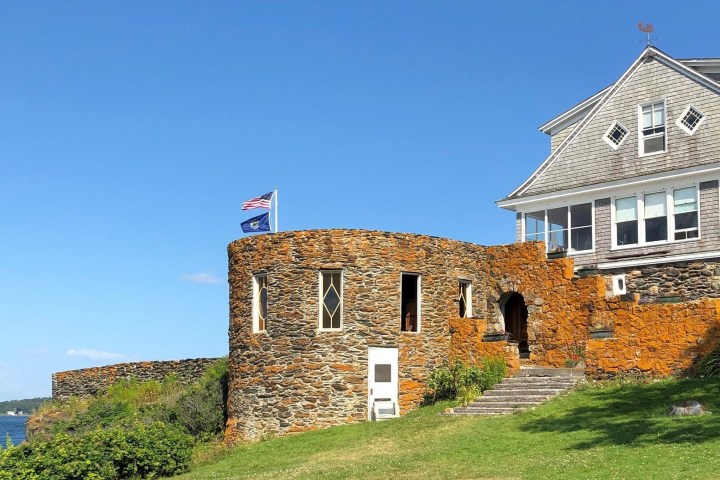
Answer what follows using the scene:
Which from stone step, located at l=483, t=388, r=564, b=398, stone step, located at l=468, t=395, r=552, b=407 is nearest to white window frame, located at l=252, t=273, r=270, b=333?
stone step, located at l=468, t=395, r=552, b=407

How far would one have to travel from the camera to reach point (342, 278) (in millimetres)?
26672

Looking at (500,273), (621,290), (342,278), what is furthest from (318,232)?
(621,290)

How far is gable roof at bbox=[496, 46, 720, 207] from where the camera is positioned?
30.1m

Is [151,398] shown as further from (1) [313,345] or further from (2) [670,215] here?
(2) [670,215]

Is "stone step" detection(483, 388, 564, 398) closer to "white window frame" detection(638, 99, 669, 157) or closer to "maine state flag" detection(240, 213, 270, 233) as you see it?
"maine state flag" detection(240, 213, 270, 233)

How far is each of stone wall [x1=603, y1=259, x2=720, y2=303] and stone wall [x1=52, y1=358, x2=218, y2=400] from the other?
1591 centimetres

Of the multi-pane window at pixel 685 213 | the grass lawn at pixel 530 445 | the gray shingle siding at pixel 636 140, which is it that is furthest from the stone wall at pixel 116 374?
the multi-pane window at pixel 685 213

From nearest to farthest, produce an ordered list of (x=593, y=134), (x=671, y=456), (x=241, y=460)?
1. (x=671, y=456)
2. (x=241, y=460)
3. (x=593, y=134)

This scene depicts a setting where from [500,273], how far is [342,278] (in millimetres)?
5552

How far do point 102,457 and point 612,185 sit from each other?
18.2m

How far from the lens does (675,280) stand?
28578mm

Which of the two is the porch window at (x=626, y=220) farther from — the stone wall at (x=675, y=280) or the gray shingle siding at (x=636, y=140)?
the stone wall at (x=675, y=280)

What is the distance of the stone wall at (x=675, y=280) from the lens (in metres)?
27.8

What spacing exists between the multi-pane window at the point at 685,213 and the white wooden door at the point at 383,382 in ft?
32.9
